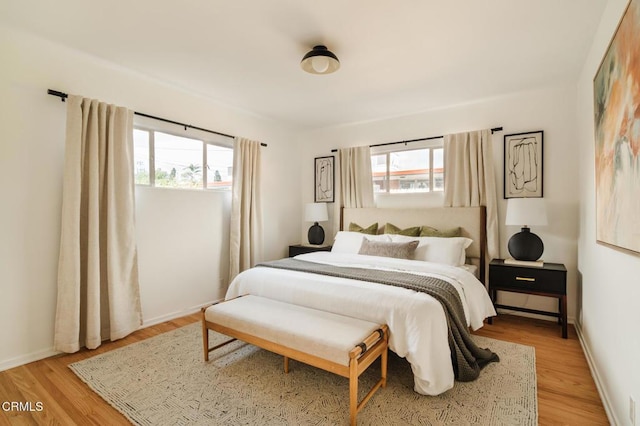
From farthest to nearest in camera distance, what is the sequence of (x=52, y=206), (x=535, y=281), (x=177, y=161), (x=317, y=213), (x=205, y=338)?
(x=317, y=213)
(x=177, y=161)
(x=535, y=281)
(x=52, y=206)
(x=205, y=338)

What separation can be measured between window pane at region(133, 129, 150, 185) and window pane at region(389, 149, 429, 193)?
3099mm

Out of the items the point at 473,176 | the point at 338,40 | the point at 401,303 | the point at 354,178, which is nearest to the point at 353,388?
the point at 401,303

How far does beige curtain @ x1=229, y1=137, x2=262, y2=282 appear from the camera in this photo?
156 inches

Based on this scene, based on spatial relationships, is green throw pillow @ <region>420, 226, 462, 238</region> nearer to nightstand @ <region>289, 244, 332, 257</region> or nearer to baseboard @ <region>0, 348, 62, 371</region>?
nightstand @ <region>289, 244, 332, 257</region>

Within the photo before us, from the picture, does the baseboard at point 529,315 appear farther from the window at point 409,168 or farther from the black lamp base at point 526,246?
the window at point 409,168

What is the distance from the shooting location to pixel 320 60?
249cm

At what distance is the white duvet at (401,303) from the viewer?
6.35 ft

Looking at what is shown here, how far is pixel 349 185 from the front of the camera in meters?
4.63

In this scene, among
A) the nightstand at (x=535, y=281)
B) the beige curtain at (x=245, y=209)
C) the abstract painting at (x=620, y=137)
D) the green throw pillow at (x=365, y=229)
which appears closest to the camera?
the abstract painting at (x=620, y=137)

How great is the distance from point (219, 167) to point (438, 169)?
289cm

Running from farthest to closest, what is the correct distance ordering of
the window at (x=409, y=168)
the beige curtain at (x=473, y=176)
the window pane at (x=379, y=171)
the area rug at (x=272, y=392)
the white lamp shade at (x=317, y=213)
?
the white lamp shade at (x=317, y=213) < the window pane at (x=379, y=171) < the window at (x=409, y=168) < the beige curtain at (x=473, y=176) < the area rug at (x=272, y=392)

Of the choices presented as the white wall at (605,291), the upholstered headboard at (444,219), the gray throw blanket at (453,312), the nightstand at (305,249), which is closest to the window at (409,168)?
the upholstered headboard at (444,219)

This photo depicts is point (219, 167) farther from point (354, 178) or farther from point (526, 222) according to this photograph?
point (526, 222)

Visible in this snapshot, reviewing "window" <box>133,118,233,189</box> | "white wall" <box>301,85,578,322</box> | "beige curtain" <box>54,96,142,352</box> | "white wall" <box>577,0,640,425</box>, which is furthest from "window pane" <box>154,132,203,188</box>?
"white wall" <box>577,0,640,425</box>
